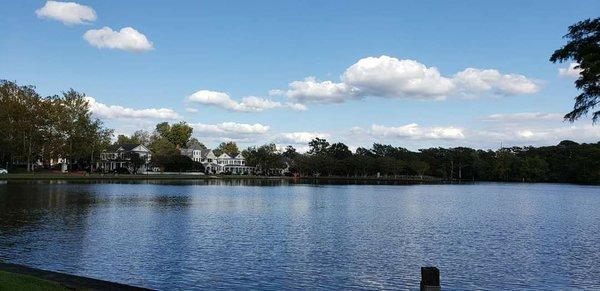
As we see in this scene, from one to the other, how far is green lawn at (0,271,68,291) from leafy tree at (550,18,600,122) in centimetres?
1864

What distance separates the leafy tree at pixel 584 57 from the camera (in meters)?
20.0

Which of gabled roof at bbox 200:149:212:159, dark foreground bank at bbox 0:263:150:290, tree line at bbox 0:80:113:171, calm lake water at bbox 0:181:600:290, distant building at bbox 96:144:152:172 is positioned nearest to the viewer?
dark foreground bank at bbox 0:263:150:290

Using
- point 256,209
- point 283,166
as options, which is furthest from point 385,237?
point 283,166

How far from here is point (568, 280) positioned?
18.3 meters

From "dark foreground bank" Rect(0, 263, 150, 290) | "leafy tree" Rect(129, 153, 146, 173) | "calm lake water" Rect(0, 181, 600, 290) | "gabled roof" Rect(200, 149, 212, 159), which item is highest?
"gabled roof" Rect(200, 149, 212, 159)

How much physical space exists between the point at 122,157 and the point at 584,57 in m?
146

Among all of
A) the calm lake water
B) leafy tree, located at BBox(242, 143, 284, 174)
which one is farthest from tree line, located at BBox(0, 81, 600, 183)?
the calm lake water

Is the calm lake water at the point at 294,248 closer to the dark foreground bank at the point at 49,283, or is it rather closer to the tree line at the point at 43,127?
the dark foreground bank at the point at 49,283

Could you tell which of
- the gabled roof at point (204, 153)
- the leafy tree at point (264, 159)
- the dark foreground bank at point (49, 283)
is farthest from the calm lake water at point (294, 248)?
the gabled roof at point (204, 153)

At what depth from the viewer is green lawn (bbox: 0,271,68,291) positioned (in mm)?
10258

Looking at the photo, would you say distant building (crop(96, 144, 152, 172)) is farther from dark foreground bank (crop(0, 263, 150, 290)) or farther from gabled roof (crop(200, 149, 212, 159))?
dark foreground bank (crop(0, 263, 150, 290))

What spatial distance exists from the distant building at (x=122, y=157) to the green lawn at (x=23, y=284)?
133 m

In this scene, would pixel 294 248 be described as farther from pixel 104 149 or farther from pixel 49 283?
pixel 104 149

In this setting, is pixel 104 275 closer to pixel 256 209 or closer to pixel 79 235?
pixel 79 235
